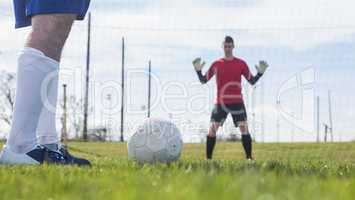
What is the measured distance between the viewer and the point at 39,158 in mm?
4680

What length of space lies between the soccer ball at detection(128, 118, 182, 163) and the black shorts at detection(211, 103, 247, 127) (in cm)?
367

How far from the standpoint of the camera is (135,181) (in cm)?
279

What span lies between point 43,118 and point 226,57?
258 inches

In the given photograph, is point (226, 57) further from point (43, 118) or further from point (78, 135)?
point (78, 135)

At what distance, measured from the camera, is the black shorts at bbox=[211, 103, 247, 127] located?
10677 millimetres

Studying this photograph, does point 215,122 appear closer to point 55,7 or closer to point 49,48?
point 49,48

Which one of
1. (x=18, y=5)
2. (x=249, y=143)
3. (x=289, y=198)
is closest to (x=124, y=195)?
(x=289, y=198)

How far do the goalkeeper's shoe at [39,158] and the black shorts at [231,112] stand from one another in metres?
6.03

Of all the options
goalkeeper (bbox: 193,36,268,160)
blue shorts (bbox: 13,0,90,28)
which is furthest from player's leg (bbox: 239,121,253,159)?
blue shorts (bbox: 13,0,90,28)

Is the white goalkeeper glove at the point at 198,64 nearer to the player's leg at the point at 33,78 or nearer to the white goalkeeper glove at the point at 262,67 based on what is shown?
the white goalkeeper glove at the point at 262,67

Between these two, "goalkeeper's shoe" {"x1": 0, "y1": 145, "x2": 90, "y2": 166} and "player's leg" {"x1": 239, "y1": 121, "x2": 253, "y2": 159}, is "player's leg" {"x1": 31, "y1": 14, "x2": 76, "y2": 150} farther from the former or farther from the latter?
"player's leg" {"x1": 239, "y1": 121, "x2": 253, "y2": 159}

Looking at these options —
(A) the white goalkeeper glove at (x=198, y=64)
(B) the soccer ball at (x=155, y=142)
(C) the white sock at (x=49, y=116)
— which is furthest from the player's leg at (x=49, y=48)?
(A) the white goalkeeper glove at (x=198, y=64)

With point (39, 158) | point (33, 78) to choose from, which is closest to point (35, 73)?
point (33, 78)

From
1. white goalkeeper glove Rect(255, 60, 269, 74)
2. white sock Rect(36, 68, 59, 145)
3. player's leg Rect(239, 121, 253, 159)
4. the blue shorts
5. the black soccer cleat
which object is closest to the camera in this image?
the blue shorts
